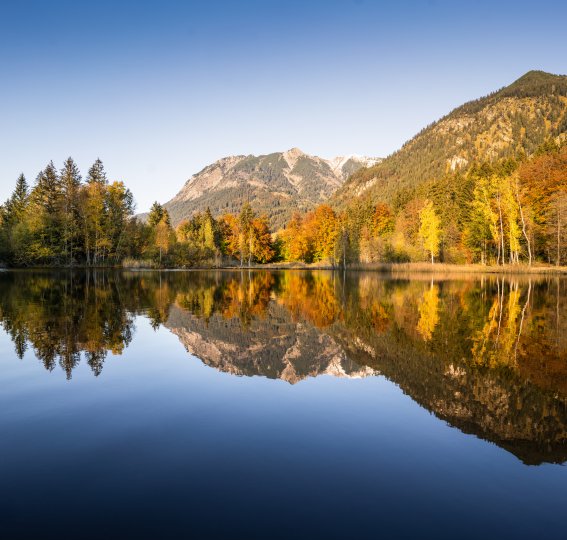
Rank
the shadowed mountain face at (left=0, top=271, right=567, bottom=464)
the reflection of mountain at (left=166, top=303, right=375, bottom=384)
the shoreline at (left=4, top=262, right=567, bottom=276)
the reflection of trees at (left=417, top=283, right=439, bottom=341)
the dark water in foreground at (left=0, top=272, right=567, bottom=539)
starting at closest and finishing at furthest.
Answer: the dark water in foreground at (left=0, top=272, right=567, bottom=539)
the shadowed mountain face at (left=0, top=271, right=567, bottom=464)
the reflection of mountain at (left=166, top=303, right=375, bottom=384)
the reflection of trees at (left=417, top=283, right=439, bottom=341)
the shoreline at (left=4, top=262, right=567, bottom=276)

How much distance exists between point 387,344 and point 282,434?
7.71 meters

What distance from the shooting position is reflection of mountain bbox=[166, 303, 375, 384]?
11.6 m

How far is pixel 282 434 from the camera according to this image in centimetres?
735

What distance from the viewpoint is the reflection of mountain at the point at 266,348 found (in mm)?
11609

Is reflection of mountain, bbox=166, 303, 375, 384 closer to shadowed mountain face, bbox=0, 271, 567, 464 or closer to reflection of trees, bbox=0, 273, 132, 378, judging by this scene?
shadowed mountain face, bbox=0, 271, 567, 464

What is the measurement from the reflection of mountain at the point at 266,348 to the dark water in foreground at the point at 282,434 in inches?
3.5

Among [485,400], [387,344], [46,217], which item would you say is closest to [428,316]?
[387,344]

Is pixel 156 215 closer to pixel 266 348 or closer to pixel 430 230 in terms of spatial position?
pixel 430 230

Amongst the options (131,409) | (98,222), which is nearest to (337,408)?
(131,409)

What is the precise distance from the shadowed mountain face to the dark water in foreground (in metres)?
0.07

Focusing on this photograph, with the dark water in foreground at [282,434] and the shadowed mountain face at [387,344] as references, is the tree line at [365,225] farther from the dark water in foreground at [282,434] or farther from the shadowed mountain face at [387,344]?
the dark water in foreground at [282,434]

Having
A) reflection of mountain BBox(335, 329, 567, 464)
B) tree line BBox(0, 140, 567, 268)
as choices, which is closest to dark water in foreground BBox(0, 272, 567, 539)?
reflection of mountain BBox(335, 329, 567, 464)

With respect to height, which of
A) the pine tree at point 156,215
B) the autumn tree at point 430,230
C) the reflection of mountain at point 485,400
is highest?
the pine tree at point 156,215

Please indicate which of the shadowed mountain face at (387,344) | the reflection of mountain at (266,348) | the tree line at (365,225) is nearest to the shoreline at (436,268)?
the tree line at (365,225)
